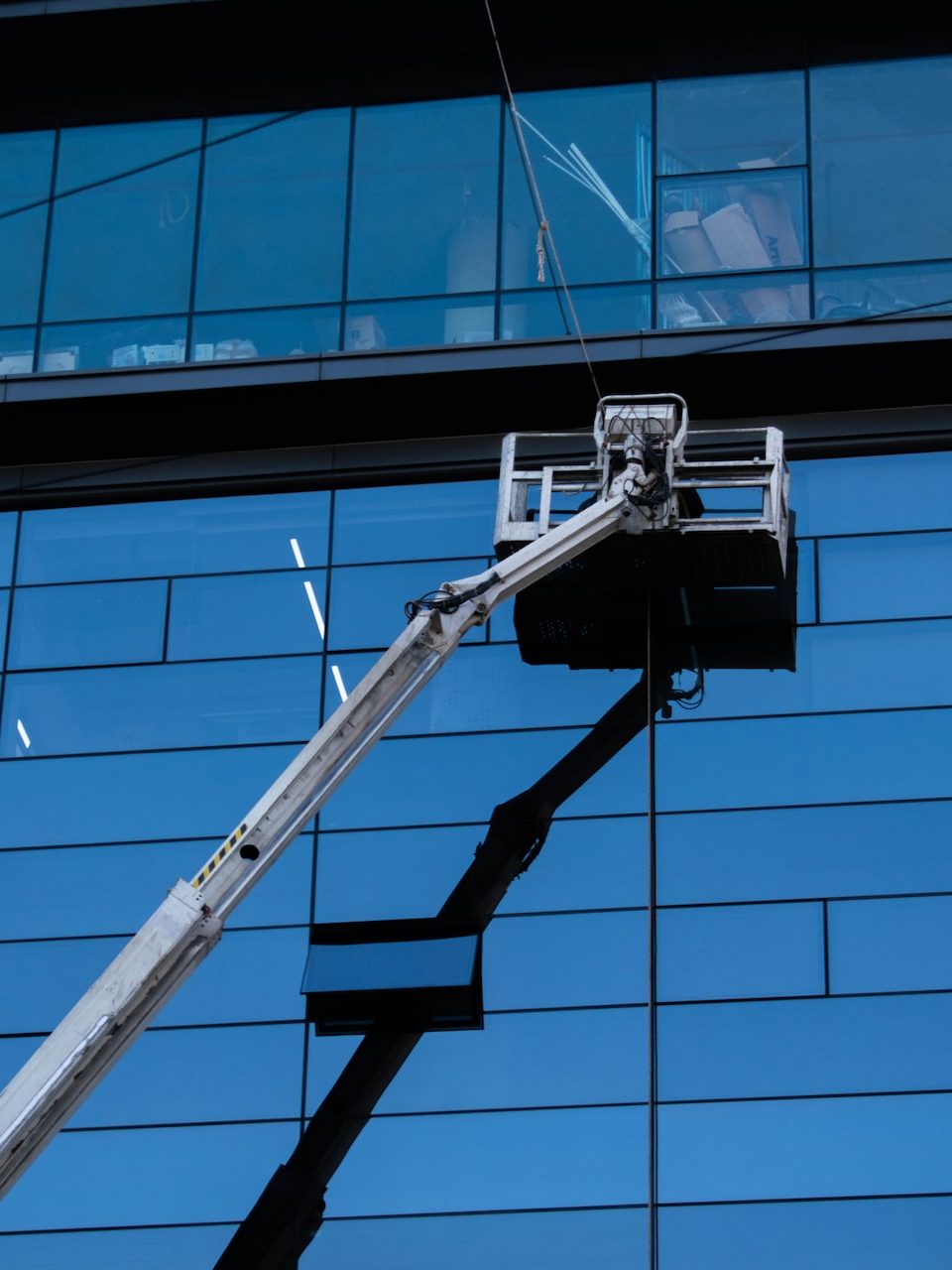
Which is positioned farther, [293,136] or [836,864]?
[293,136]

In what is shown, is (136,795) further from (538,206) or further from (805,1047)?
(538,206)

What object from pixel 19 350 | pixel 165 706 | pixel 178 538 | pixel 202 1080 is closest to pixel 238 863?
pixel 202 1080

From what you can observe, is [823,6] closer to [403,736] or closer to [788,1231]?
[403,736]

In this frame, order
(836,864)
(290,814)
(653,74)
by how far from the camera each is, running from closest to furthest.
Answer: (290,814) → (836,864) → (653,74)

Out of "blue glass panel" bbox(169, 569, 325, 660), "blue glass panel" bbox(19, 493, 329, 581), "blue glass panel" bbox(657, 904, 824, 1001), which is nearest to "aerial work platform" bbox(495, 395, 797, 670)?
"blue glass panel" bbox(169, 569, 325, 660)

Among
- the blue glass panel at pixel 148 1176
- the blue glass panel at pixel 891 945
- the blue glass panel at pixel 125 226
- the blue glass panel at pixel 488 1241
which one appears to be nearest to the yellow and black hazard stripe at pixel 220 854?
the blue glass panel at pixel 148 1176

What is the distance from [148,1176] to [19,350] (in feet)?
36.8

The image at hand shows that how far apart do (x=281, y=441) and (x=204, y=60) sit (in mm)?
5636

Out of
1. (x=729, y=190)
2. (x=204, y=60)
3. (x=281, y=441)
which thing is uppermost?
(x=204, y=60)

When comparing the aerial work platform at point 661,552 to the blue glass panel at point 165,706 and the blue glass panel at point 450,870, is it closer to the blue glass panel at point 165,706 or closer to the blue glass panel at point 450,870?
the blue glass panel at point 450,870

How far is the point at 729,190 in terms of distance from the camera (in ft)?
104

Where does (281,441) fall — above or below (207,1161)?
above

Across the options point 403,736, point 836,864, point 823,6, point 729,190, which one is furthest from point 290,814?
point 823,6

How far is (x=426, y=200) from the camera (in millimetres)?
32281
